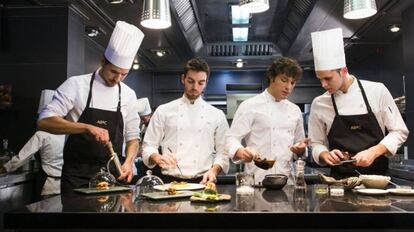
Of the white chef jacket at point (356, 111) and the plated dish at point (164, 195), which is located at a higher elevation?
the white chef jacket at point (356, 111)

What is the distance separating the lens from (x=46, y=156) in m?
4.11

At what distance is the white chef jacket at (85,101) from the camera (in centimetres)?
239

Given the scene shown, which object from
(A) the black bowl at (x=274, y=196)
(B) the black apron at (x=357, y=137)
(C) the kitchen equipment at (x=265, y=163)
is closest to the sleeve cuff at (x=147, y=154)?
(C) the kitchen equipment at (x=265, y=163)

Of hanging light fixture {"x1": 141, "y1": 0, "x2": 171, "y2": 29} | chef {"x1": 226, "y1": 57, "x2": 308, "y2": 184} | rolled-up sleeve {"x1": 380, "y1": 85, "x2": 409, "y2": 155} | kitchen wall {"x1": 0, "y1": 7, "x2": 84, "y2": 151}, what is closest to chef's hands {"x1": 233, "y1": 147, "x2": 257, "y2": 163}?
chef {"x1": 226, "y1": 57, "x2": 308, "y2": 184}

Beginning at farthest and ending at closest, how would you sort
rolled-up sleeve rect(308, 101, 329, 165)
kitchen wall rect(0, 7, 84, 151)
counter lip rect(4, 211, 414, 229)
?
kitchen wall rect(0, 7, 84, 151), rolled-up sleeve rect(308, 101, 329, 165), counter lip rect(4, 211, 414, 229)

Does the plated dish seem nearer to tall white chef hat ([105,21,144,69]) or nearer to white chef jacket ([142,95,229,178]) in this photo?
white chef jacket ([142,95,229,178])

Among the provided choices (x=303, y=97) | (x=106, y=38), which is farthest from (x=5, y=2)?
(x=303, y=97)

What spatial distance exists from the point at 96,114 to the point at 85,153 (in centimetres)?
23

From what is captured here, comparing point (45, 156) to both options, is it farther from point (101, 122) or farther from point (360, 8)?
point (360, 8)

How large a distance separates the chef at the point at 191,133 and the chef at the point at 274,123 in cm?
15

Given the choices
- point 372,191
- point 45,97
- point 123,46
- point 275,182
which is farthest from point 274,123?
point 45,97

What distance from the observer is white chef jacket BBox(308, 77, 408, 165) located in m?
2.38

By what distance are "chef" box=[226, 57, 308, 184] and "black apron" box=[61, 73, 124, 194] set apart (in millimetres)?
711

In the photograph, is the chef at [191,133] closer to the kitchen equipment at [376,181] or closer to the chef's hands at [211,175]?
the chef's hands at [211,175]
